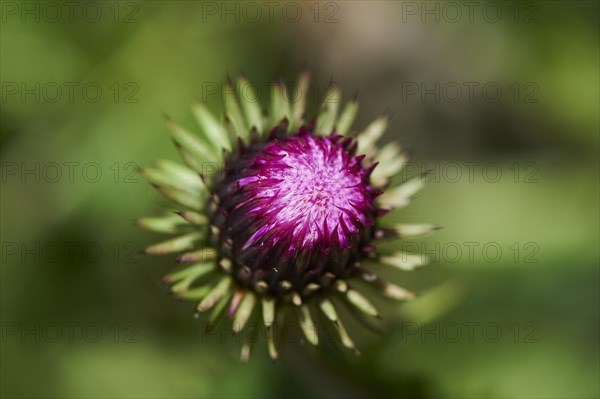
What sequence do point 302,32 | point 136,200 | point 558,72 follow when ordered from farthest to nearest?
point 302,32, point 558,72, point 136,200

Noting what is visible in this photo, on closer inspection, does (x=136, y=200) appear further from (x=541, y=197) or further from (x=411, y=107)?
(x=541, y=197)

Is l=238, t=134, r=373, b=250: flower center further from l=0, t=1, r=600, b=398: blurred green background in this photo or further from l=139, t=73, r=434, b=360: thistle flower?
l=0, t=1, r=600, b=398: blurred green background

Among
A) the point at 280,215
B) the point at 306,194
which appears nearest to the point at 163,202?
the point at 280,215

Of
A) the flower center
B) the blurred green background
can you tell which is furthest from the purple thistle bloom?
the blurred green background

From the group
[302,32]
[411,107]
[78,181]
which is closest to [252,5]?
[302,32]

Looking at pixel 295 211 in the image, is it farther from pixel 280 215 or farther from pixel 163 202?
pixel 163 202

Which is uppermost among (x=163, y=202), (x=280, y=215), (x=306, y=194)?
(x=163, y=202)

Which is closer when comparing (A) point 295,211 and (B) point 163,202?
(A) point 295,211
